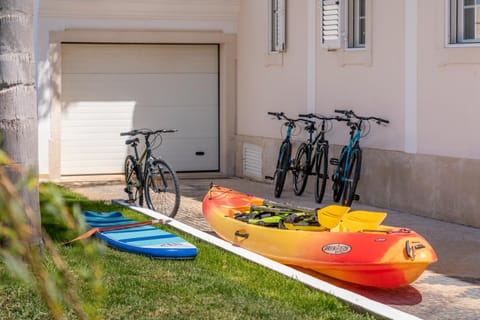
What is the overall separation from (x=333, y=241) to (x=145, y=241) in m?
1.77

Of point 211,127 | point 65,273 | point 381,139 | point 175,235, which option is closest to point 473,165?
point 381,139

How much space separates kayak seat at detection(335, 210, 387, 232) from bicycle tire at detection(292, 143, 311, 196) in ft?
17.7

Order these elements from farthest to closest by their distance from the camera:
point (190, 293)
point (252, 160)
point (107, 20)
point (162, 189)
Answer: point (252, 160) < point (107, 20) < point (162, 189) < point (190, 293)

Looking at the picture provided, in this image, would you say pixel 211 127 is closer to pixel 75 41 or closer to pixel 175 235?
pixel 75 41

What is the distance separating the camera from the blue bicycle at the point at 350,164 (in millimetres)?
12344

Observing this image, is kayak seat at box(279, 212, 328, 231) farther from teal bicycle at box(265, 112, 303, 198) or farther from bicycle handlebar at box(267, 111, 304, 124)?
bicycle handlebar at box(267, 111, 304, 124)

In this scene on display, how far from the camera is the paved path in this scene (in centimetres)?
717

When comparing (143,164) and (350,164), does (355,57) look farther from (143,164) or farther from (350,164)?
(143,164)

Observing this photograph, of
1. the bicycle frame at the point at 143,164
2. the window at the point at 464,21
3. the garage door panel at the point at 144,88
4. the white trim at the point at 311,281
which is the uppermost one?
the window at the point at 464,21

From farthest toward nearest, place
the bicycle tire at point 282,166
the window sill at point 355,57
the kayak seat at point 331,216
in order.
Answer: the bicycle tire at point 282,166, the window sill at point 355,57, the kayak seat at point 331,216

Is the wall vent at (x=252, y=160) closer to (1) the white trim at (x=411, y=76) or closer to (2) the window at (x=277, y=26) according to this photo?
(2) the window at (x=277, y=26)

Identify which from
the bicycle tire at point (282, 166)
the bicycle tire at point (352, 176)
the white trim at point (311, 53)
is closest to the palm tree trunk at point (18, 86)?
the bicycle tire at point (352, 176)

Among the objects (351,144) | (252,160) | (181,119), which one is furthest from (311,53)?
(181,119)

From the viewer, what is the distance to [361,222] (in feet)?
27.5
